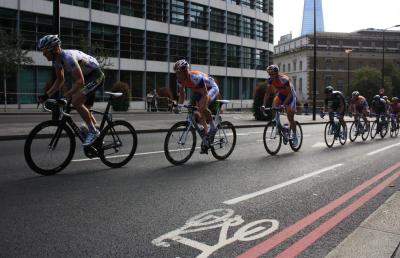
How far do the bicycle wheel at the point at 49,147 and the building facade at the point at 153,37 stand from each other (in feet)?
82.8

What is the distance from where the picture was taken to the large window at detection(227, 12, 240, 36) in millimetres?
53875

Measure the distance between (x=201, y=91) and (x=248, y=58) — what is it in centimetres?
4927

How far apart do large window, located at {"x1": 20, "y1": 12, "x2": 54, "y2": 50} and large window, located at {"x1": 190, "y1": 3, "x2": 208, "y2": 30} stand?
17.2 m

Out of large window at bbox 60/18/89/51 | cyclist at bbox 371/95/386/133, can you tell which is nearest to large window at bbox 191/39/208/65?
large window at bbox 60/18/89/51

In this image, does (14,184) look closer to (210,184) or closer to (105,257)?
(210,184)

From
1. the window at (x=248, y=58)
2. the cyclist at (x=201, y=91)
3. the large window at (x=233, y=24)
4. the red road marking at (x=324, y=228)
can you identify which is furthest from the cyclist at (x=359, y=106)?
the window at (x=248, y=58)

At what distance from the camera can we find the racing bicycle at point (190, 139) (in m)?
8.22

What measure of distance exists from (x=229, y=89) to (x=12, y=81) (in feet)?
89.0

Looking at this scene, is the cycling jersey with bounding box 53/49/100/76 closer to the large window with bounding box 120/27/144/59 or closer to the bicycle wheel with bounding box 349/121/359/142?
the bicycle wheel with bounding box 349/121/359/142

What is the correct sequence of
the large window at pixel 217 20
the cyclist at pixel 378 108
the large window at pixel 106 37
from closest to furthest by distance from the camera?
the cyclist at pixel 378 108 < the large window at pixel 106 37 < the large window at pixel 217 20

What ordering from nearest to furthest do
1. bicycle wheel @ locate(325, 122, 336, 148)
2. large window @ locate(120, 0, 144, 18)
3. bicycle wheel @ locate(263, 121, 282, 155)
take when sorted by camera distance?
bicycle wheel @ locate(263, 121, 282, 155) → bicycle wheel @ locate(325, 122, 336, 148) → large window @ locate(120, 0, 144, 18)

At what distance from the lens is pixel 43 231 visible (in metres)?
4.14

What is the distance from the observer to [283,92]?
10930mm

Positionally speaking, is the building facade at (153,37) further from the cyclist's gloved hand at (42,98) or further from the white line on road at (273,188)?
the white line on road at (273,188)
